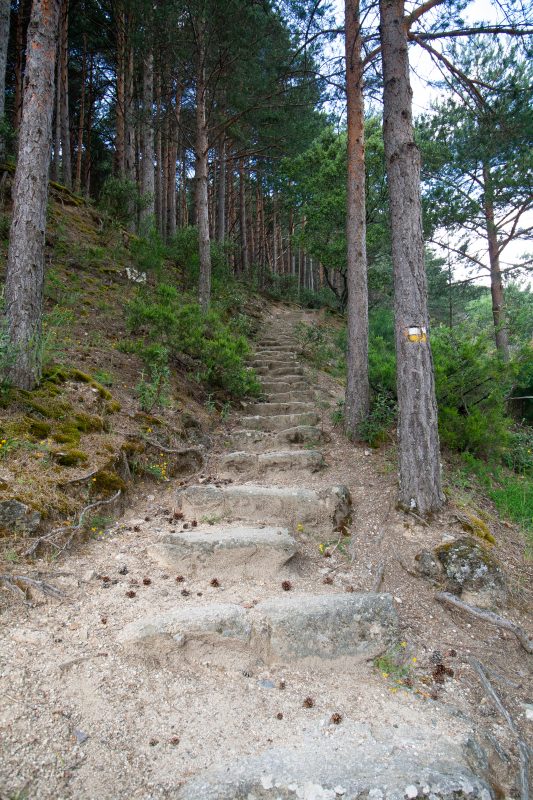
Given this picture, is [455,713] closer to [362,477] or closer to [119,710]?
[119,710]

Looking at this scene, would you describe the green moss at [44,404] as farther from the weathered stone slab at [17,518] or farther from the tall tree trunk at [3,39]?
the tall tree trunk at [3,39]

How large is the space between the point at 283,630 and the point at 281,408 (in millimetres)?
4299

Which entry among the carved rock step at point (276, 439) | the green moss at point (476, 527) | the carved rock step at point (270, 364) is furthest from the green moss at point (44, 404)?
the carved rock step at point (270, 364)

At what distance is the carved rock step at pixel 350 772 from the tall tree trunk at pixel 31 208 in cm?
360

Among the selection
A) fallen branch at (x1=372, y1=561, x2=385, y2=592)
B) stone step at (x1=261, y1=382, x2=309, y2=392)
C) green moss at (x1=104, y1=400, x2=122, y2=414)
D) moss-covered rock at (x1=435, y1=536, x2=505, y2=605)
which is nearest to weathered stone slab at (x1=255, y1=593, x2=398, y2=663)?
fallen branch at (x1=372, y1=561, x2=385, y2=592)

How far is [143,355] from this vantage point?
589 centimetres

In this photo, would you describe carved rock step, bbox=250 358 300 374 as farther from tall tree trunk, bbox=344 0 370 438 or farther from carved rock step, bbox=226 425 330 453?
carved rock step, bbox=226 425 330 453

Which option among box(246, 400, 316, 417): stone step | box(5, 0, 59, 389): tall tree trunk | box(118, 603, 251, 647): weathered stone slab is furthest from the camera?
box(246, 400, 316, 417): stone step

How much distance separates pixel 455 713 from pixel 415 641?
1.66 feet

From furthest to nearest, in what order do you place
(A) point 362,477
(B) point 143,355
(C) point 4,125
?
1. (C) point 4,125
2. (B) point 143,355
3. (A) point 362,477

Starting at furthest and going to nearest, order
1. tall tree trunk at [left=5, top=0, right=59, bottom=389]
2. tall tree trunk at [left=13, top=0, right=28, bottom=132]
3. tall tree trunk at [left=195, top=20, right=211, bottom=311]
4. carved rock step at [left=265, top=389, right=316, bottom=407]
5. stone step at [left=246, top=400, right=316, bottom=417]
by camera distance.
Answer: tall tree trunk at [left=13, top=0, right=28, bottom=132] < tall tree trunk at [left=195, top=20, right=211, bottom=311] < carved rock step at [left=265, top=389, right=316, bottom=407] < stone step at [left=246, top=400, right=316, bottom=417] < tall tree trunk at [left=5, top=0, right=59, bottom=389]

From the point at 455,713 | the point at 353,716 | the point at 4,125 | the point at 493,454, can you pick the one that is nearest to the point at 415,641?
the point at 455,713

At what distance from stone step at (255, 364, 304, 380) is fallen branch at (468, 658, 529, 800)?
5868 millimetres

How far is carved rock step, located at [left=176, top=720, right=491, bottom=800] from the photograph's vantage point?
65.8 inches
